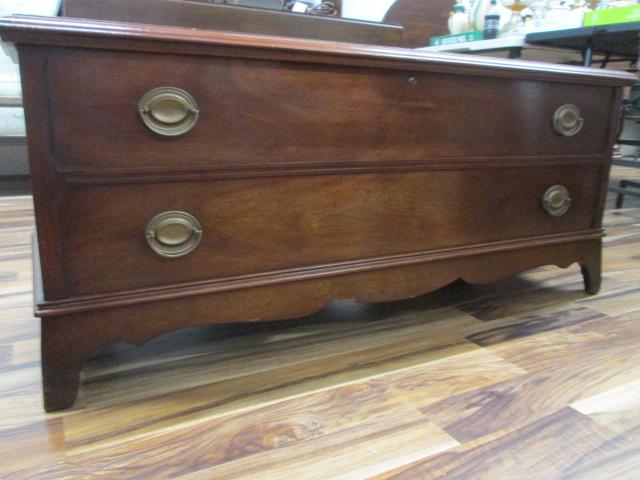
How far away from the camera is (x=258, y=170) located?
2.37ft

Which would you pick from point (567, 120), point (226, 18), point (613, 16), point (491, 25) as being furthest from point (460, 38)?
point (226, 18)

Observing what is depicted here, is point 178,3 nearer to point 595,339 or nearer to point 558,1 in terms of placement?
point 595,339

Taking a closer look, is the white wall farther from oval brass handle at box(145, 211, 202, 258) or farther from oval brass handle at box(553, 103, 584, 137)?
oval brass handle at box(145, 211, 202, 258)

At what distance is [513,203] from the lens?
0.97m

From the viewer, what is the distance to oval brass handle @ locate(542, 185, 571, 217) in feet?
3.28

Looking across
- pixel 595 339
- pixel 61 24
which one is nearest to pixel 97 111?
pixel 61 24

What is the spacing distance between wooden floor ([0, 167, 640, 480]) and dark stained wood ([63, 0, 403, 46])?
1.87ft

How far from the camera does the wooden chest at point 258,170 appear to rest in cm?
62

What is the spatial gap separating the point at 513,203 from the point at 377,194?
33 centimetres

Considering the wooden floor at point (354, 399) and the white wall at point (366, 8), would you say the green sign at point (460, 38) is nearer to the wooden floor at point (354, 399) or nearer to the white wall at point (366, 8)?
the wooden floor at point (354, 399)

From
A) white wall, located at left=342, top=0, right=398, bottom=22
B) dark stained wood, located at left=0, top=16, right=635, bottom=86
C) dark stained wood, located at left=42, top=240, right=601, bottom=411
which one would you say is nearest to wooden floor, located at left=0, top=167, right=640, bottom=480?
dark stained wood, located at left=42, top=240, right=601, bottom=411

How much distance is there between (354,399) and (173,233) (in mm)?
366

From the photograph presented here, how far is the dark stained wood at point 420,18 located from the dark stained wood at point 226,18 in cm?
117

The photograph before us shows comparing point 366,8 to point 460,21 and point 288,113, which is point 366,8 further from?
point 288,113
